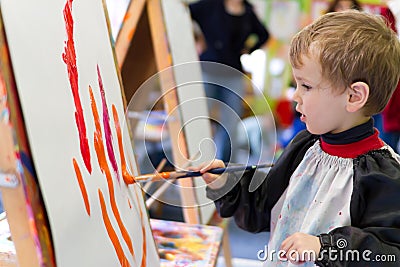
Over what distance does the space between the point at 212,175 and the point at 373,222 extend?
262 mm

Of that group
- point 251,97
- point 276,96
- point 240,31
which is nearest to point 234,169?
point 251,97

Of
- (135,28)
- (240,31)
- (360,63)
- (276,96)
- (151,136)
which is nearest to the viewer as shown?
(360,63)

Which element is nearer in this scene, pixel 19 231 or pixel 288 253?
pixel 19 231

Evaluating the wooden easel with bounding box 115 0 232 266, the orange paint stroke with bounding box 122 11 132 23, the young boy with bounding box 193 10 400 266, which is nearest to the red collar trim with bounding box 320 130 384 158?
the young boy with bounding box 193 10 400 266

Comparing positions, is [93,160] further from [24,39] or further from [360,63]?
[360,63]

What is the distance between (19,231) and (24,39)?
0.20 metres

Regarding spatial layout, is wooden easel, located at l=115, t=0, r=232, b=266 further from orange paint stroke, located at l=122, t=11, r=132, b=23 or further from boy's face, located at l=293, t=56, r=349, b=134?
boy's face, located at l=293, t=56, r=349, b=134

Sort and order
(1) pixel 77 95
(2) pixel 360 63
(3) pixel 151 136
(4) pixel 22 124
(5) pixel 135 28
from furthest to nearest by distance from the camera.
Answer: (5) pixel 135 28 < (3) pixel 151 136 < (2) pixel 360 63 < (1) pixel 77 95 < (4) pixel 22 124

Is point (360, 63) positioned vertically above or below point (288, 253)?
above

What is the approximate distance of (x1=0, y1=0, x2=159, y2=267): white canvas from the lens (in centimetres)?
55

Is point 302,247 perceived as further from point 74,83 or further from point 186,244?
point 186,244

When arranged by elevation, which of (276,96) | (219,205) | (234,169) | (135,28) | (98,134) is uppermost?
(135,28)

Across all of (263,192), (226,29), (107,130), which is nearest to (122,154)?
(107,130)

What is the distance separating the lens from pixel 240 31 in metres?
2.93
